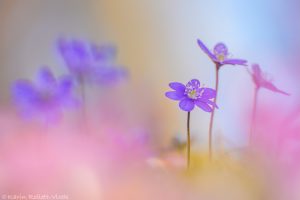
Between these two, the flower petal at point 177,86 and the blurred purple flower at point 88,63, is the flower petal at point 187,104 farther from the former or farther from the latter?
the blurred purple flower at point 88,63

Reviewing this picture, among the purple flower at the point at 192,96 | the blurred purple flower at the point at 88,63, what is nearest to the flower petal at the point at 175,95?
the purple flower at the point at 192,96

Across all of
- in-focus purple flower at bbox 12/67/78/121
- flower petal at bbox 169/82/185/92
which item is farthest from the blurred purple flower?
flower petal at bbox 169/82/185/92

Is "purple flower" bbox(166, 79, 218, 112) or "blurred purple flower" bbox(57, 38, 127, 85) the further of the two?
"blurred purple flower" bbox(57, 38, 127, 85)

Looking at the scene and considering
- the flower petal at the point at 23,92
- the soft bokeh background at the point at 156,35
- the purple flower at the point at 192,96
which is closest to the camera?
the purple flower at the point at 192,96

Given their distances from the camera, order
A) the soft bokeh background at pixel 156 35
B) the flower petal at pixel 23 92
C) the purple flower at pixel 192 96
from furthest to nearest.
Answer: the soft bokeh background at pixel 156 35
the flower petal at pixel 23 92
the purple flower at pixel 192 96

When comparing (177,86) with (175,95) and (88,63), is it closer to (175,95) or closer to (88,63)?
(175,95)

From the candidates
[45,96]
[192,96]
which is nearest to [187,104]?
[192,96]

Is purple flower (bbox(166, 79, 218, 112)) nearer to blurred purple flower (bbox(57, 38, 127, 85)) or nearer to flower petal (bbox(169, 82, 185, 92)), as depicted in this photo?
flower petal (bbox(169, 82, 185, 92))
